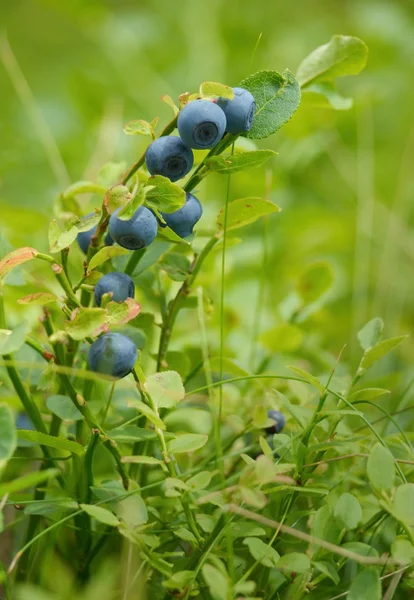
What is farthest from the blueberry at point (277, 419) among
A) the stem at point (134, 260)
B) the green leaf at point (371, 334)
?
the stem at point (134, 260)

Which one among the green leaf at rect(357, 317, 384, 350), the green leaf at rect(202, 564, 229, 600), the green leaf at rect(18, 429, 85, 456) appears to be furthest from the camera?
the green leaf at rect(357, 317, 384, 350)

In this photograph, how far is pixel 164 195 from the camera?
24.7 inches

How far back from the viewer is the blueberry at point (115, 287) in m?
0.63

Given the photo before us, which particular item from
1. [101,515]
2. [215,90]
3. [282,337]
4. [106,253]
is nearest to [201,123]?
[215,90]

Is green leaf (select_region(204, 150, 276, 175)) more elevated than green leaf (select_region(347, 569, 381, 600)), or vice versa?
green leaf (select_region(204, 150, 276, 175))

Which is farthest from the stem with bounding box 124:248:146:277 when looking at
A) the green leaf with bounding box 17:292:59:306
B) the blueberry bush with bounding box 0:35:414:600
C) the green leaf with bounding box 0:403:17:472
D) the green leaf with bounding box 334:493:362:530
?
the green leaf with bounding box 334:493:362:530

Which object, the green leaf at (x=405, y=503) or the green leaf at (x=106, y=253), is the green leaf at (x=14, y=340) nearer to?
the green leaf at (x=106, y=253)

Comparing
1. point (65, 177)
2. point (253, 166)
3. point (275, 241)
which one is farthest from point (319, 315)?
point (253, 166)

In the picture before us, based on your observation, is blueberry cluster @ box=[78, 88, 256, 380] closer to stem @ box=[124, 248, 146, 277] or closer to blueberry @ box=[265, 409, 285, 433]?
stem @ box=[124, 248, 146, 277]

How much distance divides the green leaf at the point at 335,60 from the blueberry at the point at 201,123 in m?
0.25

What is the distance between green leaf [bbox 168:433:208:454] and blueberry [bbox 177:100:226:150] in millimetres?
265

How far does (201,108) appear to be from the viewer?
605mm

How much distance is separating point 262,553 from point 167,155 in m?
0.37

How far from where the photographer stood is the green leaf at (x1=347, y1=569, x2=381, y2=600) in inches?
23.1
